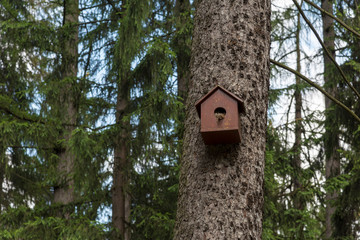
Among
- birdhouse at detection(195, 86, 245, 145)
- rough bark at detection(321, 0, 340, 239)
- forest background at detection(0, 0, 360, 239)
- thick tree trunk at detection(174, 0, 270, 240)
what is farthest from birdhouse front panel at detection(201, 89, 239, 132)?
rough bark at detection(321, 0, 340, 239)

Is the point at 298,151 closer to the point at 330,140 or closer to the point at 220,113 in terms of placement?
the point at 330,140

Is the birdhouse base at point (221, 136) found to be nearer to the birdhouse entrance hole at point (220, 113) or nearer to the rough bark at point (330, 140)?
the birdhouse entrance hole at point (220, 113)

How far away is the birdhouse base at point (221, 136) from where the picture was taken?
2.28 meters

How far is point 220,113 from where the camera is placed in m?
2.33

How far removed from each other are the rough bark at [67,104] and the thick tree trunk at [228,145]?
490 centimetres

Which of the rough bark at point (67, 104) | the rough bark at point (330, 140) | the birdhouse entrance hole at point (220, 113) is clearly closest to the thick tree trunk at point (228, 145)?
the birdhouse entrance hole at point (220, 113)

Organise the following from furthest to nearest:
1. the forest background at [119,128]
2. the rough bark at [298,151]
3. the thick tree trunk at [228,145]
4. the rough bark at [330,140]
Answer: the rough bark at [330,140]
the rough bark at [298,151]
the forest background at [119,128]
the thick tree trunk at [228,145]

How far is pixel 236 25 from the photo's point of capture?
104 inches

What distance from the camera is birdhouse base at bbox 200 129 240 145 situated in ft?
7.48

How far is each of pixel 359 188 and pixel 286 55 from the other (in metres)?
4.68

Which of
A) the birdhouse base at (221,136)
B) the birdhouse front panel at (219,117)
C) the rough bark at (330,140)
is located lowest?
the birdhouse base at (221,136)

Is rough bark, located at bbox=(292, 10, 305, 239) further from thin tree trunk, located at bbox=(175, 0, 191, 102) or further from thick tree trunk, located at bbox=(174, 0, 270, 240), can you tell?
thick tree trunk, located at bbox=(174, 0, 270, 240)

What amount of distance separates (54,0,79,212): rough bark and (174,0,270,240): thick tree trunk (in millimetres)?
4902

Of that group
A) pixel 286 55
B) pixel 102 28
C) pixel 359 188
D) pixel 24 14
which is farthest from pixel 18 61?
pixel 359 188
